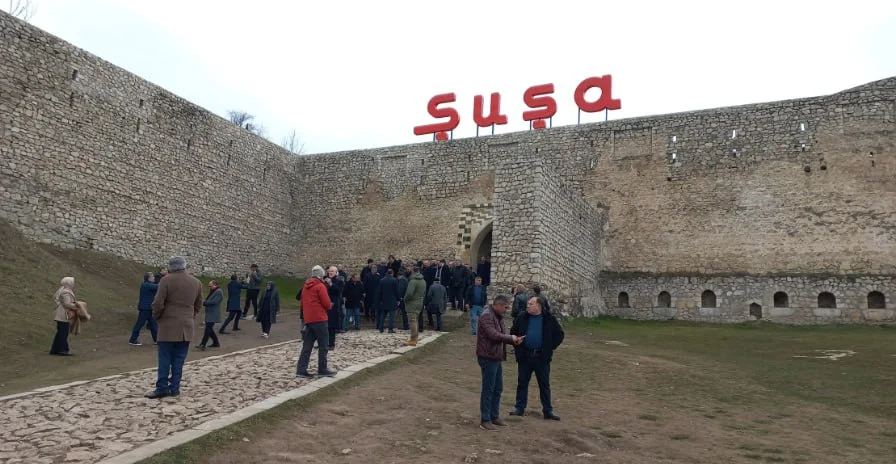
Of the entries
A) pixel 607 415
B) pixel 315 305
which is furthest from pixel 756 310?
pixel 315 305

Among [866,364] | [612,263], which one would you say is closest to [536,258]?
[866,364]

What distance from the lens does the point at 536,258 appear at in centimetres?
1510

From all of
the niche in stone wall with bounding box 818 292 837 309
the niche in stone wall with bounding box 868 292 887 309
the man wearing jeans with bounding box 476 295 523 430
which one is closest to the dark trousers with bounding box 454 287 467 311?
the man wearing jeans with bounding box 476 295 523 430

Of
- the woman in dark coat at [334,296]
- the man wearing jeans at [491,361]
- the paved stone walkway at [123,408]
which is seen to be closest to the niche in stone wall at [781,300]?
the woman in dark coat at [334,296]

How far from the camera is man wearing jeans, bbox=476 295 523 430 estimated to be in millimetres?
6164

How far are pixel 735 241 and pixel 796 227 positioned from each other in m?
1.89

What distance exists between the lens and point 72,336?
11586mm

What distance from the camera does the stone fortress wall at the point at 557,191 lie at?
16.8 meters

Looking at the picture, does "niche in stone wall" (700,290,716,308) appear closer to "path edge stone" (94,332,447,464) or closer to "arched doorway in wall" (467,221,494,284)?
"arched doorway in wall" (467,221,494,284)

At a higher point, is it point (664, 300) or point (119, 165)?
point (119, 165)

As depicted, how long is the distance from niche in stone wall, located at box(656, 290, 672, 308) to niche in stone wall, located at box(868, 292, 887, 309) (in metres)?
5.74

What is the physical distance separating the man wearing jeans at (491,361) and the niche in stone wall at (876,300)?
56.0ft

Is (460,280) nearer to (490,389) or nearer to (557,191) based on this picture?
(557,191)

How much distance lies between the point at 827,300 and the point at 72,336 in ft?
66.6
